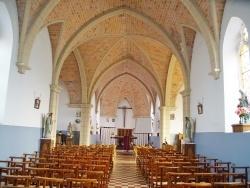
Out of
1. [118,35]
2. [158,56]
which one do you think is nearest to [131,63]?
[158,56]

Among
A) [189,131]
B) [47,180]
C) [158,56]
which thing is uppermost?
[158,56]

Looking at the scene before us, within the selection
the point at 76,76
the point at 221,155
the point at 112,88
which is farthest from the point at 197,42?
the point at 112,88

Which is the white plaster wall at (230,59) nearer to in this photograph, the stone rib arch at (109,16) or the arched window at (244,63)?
the arched window at (244,63)

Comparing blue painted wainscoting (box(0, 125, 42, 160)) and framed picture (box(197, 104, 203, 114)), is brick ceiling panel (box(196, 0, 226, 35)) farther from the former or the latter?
blue painted wainscoting (box(0, 125, 42, 160))

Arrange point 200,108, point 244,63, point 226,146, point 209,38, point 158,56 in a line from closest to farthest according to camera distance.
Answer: point 226,146 → point 244,63 → point 209,38 → point 200,108 → point 158,56

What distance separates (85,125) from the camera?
16953mm

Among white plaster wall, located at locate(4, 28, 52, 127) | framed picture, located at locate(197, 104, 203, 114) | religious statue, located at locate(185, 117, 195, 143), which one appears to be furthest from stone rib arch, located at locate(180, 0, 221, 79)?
white plaster wall, located at locate(4, 28, 52, 127)

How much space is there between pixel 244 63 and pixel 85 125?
38.5 ft

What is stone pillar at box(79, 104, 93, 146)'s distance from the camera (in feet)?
55.4

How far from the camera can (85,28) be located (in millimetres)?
11586

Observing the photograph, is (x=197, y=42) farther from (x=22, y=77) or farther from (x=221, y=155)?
(x=22, y=77)

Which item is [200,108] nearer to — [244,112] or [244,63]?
[244,63]

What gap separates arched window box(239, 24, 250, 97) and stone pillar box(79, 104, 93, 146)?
1134 cm

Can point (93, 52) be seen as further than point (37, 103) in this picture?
Yes
